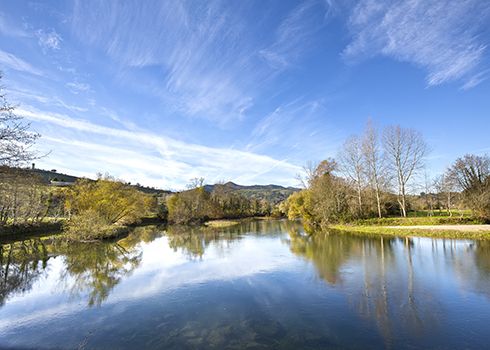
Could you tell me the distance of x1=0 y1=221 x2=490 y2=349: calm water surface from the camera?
232 inches

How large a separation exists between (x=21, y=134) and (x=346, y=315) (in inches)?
425

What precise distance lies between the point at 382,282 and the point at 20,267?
1773 cm

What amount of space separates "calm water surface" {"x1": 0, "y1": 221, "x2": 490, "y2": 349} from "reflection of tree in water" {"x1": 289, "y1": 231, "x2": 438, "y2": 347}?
0.04 metres

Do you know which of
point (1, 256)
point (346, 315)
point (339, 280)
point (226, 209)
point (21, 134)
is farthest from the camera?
point (226, 209)

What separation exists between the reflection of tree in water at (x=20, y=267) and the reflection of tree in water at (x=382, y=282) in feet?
38.2

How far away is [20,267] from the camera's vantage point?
1432 cm

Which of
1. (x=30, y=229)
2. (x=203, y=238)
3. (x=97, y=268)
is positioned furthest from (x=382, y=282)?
(x=30, y=229)

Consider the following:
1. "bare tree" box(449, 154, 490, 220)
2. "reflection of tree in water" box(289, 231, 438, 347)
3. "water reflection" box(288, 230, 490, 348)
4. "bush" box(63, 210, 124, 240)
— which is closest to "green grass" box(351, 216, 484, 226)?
"bare tree" box(449, 154, 490, 220)

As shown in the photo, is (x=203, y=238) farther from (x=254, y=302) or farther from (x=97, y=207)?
(x=254, y=302)

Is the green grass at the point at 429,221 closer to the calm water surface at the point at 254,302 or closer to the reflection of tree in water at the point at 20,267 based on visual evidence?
the calm water surface at the point at 254,302

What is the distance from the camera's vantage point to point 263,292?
30.5 ft

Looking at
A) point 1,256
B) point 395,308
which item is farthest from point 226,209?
point 395,308

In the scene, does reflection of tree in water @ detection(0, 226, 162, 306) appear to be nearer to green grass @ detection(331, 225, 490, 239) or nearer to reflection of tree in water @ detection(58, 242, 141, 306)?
reflection of tree in water @ detection(58, 242, 141, 306)

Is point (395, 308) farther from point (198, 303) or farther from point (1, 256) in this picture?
point (1, 256)
